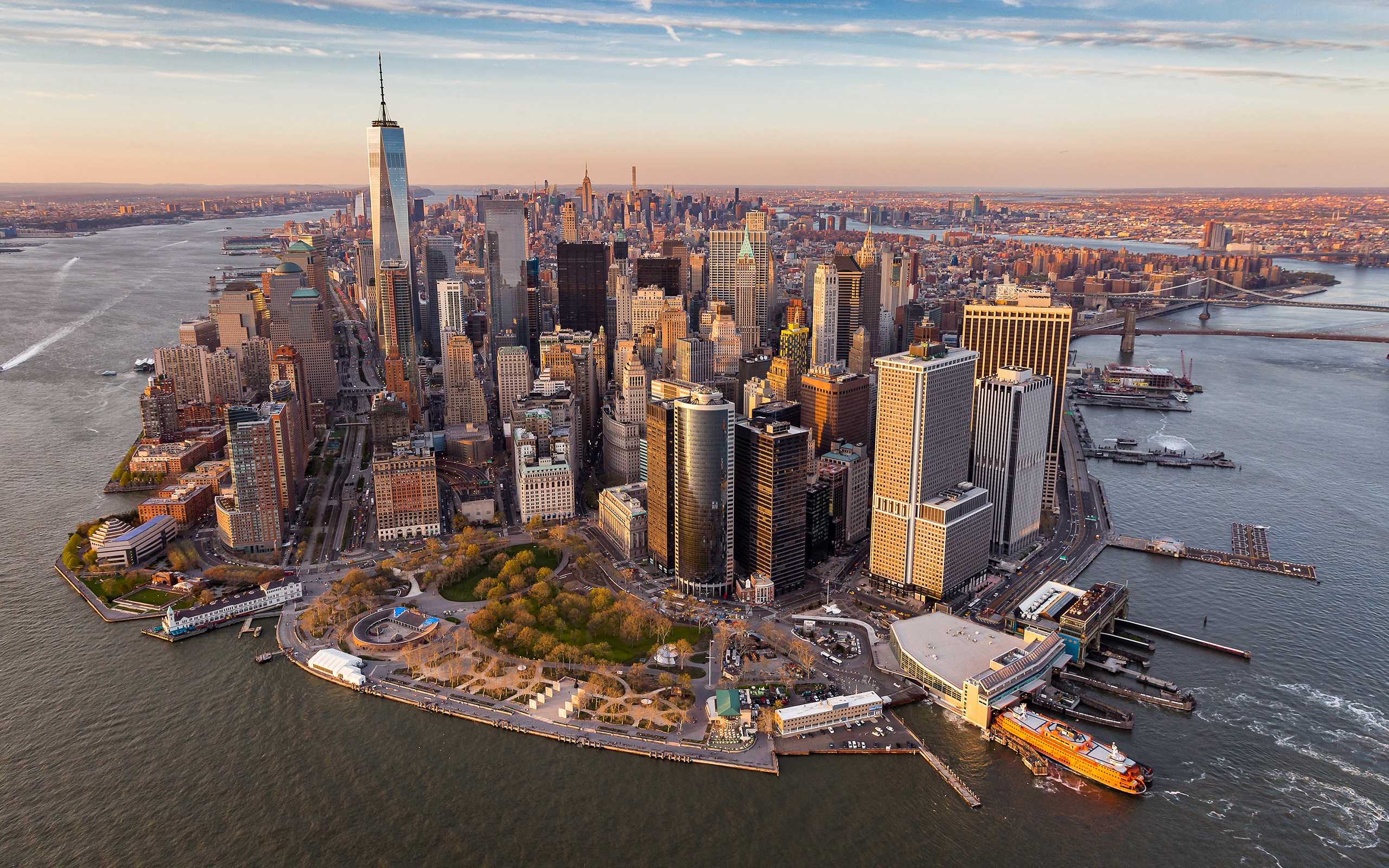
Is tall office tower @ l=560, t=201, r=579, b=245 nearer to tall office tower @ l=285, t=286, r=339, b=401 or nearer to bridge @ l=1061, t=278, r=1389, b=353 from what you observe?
tall office tower @ l=285, t=286, r=339, b=401

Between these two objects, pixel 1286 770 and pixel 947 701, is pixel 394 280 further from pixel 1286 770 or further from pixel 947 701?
pixel 1286 770

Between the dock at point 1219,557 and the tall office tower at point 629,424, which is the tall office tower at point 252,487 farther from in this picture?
the dock at point 1219,557

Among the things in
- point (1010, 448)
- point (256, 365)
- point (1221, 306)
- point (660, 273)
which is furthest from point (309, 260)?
point (1221, 306)

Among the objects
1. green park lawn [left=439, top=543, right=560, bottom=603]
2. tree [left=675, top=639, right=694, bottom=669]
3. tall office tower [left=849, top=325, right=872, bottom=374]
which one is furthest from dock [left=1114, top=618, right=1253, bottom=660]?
tall office tower [left=849, top=325, right=872, bottom=374]

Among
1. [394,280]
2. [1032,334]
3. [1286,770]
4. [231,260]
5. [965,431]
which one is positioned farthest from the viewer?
[231,260]

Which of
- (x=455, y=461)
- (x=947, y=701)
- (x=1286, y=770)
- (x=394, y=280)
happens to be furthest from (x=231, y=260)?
(x=1286, y=770)
